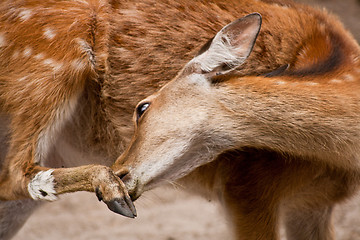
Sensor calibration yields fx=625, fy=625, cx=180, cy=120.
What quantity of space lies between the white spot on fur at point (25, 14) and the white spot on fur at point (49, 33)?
0.16m

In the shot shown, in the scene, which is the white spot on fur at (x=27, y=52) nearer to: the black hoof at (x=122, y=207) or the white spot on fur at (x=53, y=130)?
the white spot on fur at (x=53, y=130)

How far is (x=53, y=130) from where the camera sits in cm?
411

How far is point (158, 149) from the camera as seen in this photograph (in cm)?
339

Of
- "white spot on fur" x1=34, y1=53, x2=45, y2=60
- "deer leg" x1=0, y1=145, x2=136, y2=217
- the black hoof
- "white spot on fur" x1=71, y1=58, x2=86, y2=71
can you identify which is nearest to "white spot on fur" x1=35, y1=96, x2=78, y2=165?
"deer leg" x1=0, y1=145, x2=136, y2=217

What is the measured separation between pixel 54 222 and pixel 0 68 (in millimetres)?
2828

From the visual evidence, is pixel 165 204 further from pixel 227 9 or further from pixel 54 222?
pixel 227 9

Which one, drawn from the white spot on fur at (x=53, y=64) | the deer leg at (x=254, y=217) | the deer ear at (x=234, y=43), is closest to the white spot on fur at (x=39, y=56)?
the white spot on fur at (x=53, y=64)

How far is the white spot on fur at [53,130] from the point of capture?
404 cm

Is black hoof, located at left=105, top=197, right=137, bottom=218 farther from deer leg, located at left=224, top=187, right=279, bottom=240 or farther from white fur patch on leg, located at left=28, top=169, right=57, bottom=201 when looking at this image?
deer leg, located at left=224, top=187, right=279, bottom=240

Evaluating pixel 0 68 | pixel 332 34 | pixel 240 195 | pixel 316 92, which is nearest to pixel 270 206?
pixel 240 195

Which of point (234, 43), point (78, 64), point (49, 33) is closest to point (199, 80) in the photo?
point (234, 43)

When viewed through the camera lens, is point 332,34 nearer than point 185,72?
No

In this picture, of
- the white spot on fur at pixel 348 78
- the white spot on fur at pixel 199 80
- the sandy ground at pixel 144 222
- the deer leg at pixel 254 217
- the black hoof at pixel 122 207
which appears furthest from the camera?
the sandy ground at pixel 144 222

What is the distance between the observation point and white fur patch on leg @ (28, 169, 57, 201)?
144 inches
